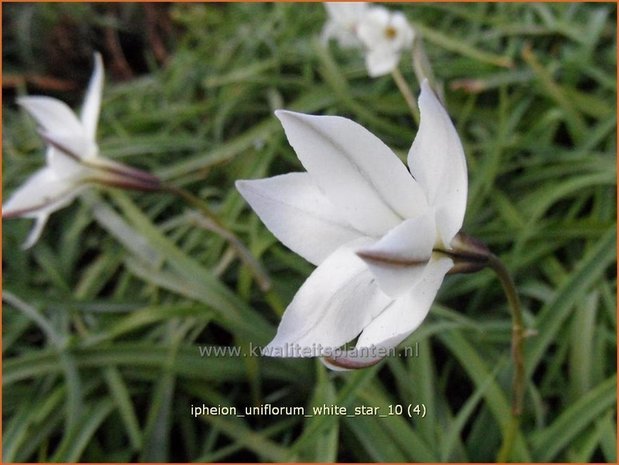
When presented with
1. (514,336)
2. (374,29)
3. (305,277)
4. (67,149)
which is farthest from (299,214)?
(374,29)

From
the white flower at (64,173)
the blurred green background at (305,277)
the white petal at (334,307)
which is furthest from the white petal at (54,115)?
the white petal at (334,307)

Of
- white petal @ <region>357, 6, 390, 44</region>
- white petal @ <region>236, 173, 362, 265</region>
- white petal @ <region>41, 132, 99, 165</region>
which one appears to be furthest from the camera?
white petal @ <region>357, 6, 390, 44</region>

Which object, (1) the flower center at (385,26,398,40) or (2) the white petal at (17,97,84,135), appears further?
(1) the flower center at (385,26,398,40)

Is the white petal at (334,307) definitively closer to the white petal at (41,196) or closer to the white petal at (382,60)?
the white petal at (41,196)

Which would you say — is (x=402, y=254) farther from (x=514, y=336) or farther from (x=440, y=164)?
(x=514, y=336)

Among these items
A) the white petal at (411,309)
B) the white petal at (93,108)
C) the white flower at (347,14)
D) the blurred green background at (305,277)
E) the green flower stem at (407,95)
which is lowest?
the blurred green background at (305,277)

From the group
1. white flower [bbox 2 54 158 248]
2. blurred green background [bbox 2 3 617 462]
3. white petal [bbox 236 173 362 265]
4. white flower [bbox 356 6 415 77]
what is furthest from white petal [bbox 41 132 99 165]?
A: white flower [bbox 356 6 415 77]

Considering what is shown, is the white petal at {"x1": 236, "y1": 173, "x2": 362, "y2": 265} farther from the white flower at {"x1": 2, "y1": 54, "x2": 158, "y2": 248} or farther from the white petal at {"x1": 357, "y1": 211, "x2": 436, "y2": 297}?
the white flower at {"x1": 2, "y1": 54, "x2": 158, "y2": 248}
